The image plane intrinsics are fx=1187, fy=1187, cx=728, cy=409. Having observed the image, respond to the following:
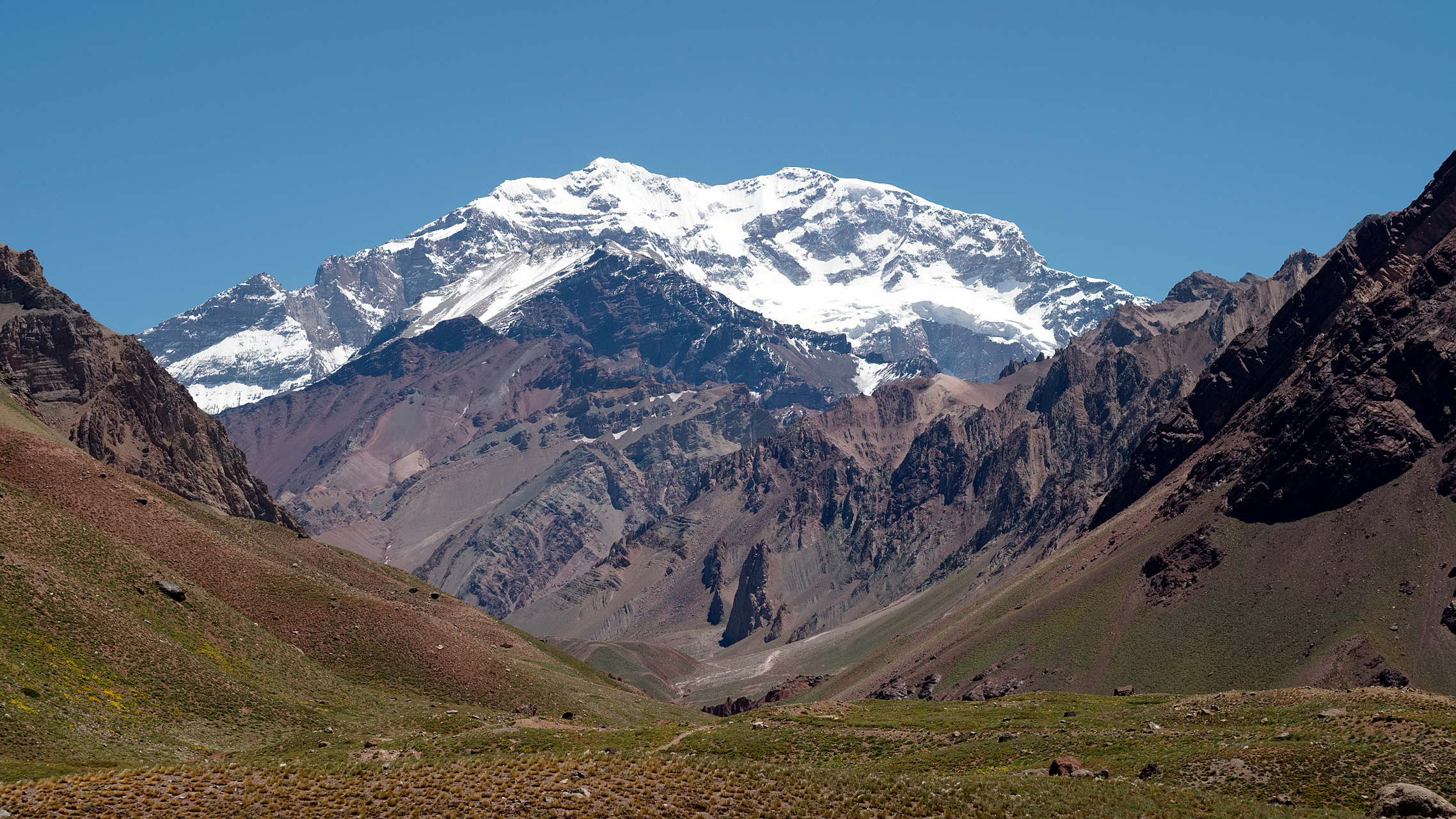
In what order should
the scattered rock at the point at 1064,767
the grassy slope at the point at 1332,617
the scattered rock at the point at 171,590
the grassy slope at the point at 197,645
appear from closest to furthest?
the scattered rock at the point at 1064,767, the grassy slope at the point at 197,645, the scattered rock at the point at 171,590, the grassy slope at the point at 1332,617

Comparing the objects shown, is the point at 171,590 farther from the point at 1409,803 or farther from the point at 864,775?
the point at 1409,803

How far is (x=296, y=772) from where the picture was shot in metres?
53.4

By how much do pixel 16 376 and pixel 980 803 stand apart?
174736mm

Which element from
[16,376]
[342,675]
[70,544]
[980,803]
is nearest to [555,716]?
[342,675]

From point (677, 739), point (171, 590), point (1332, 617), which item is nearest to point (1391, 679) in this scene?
point (1332, 617)

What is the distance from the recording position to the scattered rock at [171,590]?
3506 inches

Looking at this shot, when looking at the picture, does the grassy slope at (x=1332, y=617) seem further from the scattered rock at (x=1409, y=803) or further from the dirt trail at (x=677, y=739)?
the scattered rock at (x=1409, y=803)

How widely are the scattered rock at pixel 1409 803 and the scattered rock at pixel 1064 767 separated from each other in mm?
13343

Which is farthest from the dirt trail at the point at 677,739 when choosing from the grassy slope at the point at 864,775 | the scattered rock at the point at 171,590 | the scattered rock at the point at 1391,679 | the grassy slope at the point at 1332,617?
the grassy slope at the point at 1332,617

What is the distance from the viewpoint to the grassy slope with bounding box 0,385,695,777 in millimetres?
68188

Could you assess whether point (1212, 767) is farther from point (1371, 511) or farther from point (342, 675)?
point (1371, 511)

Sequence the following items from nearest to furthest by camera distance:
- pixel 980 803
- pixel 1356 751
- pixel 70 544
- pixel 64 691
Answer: pixel 980 803 → pixel 1356 751 → pixel 64 691 → pixel 70 544

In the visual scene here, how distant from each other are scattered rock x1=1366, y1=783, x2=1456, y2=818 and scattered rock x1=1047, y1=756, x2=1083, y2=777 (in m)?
13.3

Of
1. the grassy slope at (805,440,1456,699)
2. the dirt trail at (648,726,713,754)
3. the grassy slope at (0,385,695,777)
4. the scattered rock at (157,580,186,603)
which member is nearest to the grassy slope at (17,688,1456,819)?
the dirt trail at (648,726,713,754)
